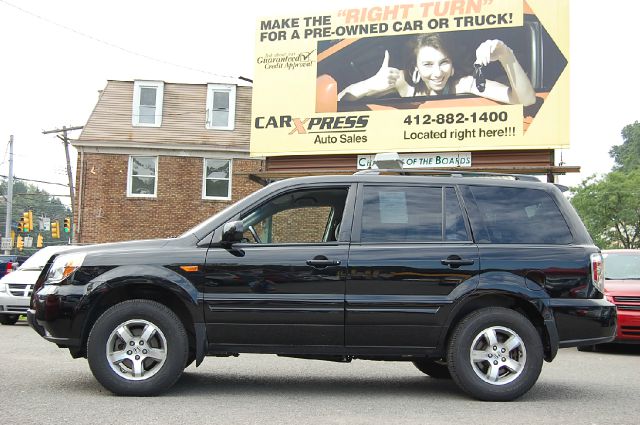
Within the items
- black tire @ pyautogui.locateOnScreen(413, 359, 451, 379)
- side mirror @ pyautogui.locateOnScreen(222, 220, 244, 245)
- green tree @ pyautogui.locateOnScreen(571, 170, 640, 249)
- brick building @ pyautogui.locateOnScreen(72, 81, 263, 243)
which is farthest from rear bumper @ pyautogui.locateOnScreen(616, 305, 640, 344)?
green tree @ pyautogui.locateOnScreen(571, 170, 640, 249)

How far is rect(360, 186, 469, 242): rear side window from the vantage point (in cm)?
627

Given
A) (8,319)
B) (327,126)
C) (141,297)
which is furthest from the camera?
(327,126)

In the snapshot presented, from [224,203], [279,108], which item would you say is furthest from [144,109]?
[279,108]

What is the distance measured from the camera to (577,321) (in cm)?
614

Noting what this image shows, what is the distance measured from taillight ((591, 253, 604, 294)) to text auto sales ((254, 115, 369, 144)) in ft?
50.9

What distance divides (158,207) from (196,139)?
2.81 m

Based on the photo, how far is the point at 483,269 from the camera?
20.1 ft

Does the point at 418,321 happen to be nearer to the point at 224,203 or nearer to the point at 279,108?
the point at 279,108

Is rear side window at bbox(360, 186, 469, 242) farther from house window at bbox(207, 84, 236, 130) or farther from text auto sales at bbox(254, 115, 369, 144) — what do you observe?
house window at bbox(207, 84, 236, 130)

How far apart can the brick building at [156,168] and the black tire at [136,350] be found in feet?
65.0

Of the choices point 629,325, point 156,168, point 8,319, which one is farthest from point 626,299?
point 156,168

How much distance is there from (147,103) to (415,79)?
1090cm

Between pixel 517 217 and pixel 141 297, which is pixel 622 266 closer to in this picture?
A: pixel 517 217

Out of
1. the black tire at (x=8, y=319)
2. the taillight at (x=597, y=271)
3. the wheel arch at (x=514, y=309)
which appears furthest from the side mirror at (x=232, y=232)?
the black tire at (x=8, y=319)
